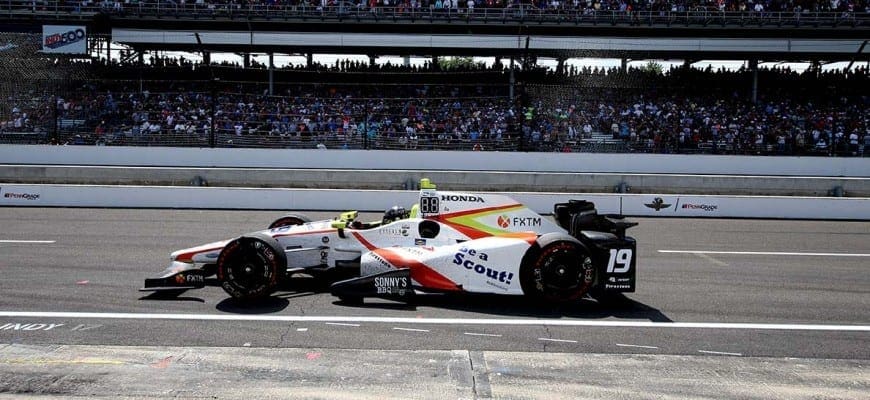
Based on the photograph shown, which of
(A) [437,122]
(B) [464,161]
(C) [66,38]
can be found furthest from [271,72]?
(B) [464,161]

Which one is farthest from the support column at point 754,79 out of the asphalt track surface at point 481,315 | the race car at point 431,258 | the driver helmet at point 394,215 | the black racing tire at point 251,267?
the black racing tire at point 251,267

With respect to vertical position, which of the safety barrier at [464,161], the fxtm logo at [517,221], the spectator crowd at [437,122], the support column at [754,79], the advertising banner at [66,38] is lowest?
the fxtm logo at [517,221]

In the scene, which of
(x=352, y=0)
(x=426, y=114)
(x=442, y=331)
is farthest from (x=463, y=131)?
(x=442, y=331)

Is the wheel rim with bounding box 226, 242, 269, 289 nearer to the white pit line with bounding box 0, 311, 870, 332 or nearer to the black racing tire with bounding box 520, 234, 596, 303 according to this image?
the white pit line with bounding box 0, 311, 870, 332

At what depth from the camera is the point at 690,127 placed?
81.6 feet

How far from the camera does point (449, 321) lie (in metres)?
7.82

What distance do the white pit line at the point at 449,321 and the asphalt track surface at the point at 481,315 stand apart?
0.8 inches

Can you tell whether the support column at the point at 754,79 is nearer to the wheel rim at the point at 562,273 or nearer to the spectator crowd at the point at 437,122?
the spectator crowd at the point at 437,122

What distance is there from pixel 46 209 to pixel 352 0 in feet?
62.8

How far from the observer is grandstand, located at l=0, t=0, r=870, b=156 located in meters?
23.6

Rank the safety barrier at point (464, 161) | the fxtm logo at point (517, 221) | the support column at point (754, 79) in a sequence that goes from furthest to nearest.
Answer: the support column at point (754, 79), the safety barrier at point (464, 161), the fxtm logo at point (517, 221)

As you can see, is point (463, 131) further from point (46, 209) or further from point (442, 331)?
point (442, 331)

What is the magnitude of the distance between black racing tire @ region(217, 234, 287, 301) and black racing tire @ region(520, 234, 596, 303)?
8.53 feet

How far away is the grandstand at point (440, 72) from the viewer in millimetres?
23641
